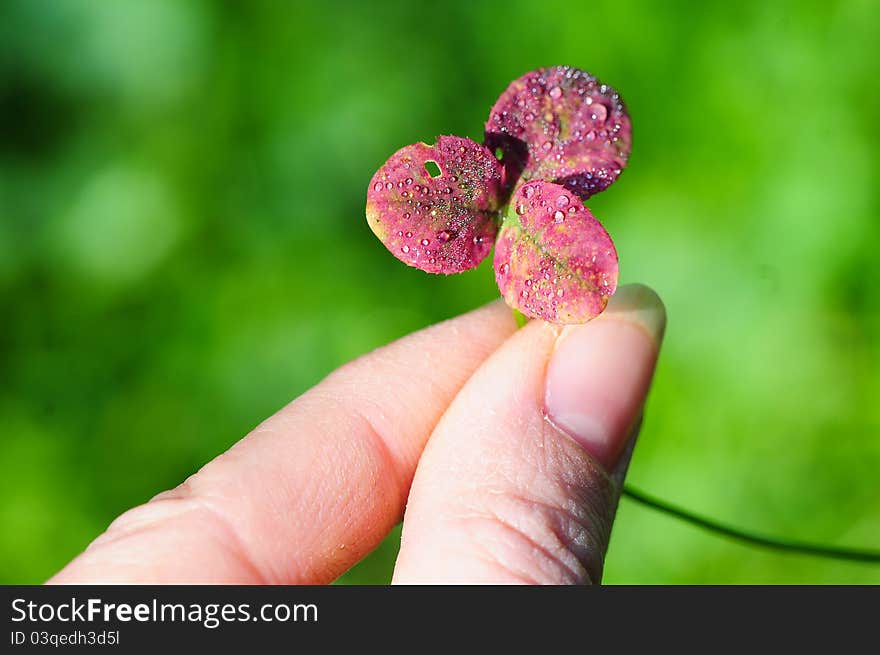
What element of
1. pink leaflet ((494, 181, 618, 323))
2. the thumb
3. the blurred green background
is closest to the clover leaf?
pink leaflet ((494, 181, 618, 323))

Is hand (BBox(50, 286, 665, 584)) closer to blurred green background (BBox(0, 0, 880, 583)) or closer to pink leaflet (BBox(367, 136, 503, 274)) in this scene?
pink leaflet (BBox(367, 136, 503, 274))

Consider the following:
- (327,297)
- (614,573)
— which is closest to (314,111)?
(327,297)

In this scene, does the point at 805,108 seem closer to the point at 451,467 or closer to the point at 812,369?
the point at 812,369

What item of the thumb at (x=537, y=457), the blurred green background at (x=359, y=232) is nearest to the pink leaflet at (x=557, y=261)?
the thumb at (x=537, y=457)

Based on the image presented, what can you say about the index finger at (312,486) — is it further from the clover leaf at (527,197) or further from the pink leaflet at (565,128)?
the pink leaflet at (565,128)

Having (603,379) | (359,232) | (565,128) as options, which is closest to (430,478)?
(603,379)

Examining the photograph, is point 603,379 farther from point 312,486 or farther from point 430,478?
point 312,486
